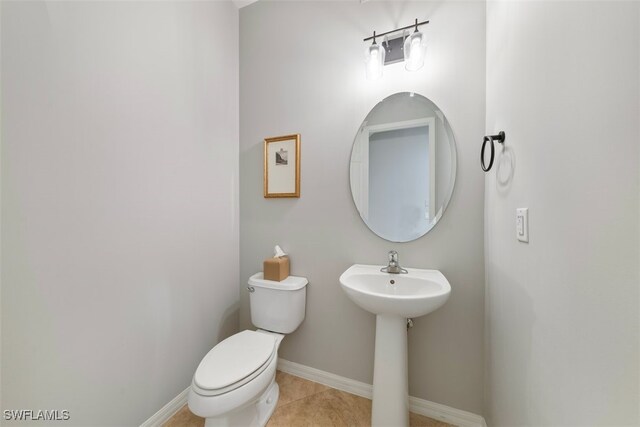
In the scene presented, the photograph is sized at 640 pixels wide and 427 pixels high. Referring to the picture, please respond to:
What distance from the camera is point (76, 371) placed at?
3.18 ft

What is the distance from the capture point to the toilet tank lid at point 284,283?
1.47 metres

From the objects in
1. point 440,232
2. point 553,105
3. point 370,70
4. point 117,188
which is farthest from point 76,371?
point 370,70

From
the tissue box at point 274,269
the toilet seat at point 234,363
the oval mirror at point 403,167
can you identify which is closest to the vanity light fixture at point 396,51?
the oval mirror at point 403,167

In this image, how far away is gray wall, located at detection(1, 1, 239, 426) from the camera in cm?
83

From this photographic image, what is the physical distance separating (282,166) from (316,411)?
1522 mm

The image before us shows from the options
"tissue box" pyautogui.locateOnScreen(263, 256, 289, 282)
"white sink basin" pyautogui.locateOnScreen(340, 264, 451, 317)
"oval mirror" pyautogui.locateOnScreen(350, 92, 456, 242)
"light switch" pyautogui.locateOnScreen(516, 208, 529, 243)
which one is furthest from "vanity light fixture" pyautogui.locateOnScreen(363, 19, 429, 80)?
"tissue box" pyautogui.locateOnScreen(263, 256, 289, 282)

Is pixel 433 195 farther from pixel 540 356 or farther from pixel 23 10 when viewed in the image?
pixel 23 10

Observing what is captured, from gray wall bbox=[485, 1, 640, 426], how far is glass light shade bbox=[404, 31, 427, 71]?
15.1 inches

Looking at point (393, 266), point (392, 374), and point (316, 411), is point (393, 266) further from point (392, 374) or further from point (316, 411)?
point (316, 411)

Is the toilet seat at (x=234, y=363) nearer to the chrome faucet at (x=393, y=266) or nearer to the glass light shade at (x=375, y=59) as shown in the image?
the chrome faucet at (x=393, y=266)

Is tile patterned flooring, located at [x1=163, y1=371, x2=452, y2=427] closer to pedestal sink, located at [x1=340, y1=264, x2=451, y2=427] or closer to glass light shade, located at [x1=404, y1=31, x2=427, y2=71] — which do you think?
pedestal sink, located at [x1=340, y1=264, x2=451, y2=427]

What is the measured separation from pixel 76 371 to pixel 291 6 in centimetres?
232

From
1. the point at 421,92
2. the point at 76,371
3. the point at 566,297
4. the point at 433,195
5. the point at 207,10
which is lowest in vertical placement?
the point at 76,371

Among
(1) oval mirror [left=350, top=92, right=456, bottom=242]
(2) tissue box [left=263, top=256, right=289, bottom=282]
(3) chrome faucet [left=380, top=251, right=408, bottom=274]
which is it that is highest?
(1) oval mirror [left=350, top=92, right=456, bottom=242]
